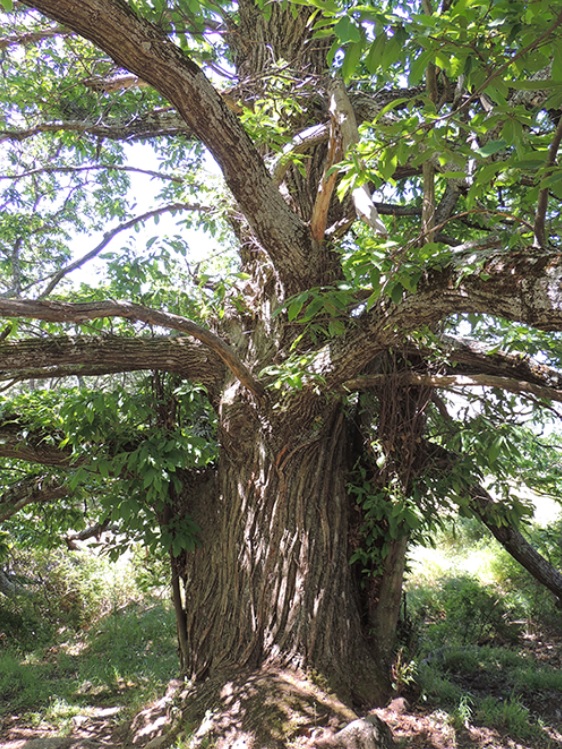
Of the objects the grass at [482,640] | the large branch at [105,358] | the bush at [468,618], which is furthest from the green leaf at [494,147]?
the bush at [468,618]

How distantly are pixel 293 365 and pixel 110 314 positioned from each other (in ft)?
3.14

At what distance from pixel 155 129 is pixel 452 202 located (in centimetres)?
248

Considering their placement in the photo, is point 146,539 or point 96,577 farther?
point 96,577

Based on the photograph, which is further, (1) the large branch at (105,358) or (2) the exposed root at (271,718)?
A: (1) the large branch at (105,358)

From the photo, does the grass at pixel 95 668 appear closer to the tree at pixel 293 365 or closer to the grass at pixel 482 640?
the tree at pixel 293 365

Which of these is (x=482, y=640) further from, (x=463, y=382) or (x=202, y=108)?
→ (x=202, y=108)

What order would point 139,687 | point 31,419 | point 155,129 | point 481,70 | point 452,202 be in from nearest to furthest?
point 481,70 < point 31,419 < point 452,202 < point 155,129 < point 139,687

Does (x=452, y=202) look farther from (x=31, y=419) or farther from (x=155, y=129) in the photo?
(x=31, y=419)

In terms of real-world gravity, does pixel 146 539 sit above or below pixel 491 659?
above

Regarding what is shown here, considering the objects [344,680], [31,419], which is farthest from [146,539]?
[344,680]

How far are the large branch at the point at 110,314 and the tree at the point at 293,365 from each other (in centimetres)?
1

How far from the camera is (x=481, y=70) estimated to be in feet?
6.17

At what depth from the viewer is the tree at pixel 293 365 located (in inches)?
95.3

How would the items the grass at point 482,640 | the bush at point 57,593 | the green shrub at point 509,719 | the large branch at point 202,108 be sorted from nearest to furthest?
the large branch at point 202,108, the green shrub at point 509,719, the grass at point 482,640, the bush at point 57,593
